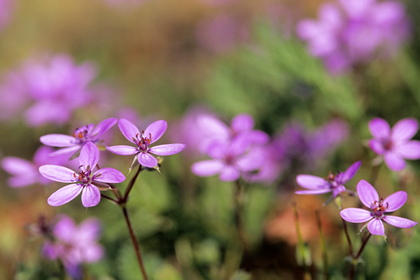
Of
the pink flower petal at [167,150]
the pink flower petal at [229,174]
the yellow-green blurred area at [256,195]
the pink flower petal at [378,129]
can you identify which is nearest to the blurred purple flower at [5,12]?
the yellow-green blurred area at [256,195]

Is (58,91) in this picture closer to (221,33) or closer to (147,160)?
(147,160)

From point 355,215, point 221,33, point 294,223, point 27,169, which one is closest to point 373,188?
point 355,215

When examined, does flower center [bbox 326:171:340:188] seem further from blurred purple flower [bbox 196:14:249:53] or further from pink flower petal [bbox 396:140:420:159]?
blurred purple flower [bbox 196:14:249:53]

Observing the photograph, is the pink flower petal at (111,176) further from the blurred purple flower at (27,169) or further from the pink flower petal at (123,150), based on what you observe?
the blurred purple flower at (27,169)

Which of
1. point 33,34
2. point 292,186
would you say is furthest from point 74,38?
point 292,186

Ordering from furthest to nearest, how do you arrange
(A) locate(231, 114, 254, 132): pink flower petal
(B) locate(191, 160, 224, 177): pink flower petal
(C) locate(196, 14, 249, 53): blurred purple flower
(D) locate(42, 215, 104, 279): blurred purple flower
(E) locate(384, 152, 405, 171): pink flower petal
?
(C) locate(196, 14, 249, 53): blurred purple flower → (D) locate(42, 215, 104, 279): blurred purple flower → (A) locate(231, 114, 254, 132): pink flower petal → (B) locate(191, 160, 224, 177): pink flower petal → (E) locate(384, 152, 405, 171): pink flower petal

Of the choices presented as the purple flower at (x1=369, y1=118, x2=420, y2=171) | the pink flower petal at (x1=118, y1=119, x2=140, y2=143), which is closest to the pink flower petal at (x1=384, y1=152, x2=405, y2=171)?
the purple flower at (x1=369, y1=118, x2=420, y2=171)
